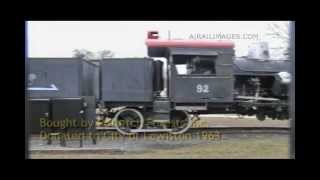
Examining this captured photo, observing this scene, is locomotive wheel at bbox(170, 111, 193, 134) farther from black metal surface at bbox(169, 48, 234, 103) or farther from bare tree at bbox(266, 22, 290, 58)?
bare tree at bbox(266, 22, 290, 58)

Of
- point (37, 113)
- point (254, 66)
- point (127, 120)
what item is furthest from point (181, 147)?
point (254, 66)

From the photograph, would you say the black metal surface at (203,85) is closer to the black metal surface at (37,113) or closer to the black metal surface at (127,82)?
the black metal surface at (127,82)

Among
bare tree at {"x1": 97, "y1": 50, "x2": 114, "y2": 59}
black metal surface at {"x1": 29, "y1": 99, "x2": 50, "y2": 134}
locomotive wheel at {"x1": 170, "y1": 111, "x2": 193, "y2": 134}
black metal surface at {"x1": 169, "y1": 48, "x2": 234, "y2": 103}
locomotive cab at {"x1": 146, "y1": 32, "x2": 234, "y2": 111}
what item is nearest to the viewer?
black metal surface at {"x1": 29, "y1": 99, "x2": 50, "y2": 134}

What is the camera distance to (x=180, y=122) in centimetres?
859

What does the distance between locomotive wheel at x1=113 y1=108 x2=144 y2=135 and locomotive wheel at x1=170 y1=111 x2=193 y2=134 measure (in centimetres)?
54

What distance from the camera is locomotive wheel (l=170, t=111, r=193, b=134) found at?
8088 mm

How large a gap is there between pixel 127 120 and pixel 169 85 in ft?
4.79

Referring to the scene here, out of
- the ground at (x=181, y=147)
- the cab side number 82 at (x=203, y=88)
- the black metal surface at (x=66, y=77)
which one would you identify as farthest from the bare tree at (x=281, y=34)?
the black metal surface at (x=66, y=77)

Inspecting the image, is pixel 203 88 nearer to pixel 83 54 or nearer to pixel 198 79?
pixel 198 79

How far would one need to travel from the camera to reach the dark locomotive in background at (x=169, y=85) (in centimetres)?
862

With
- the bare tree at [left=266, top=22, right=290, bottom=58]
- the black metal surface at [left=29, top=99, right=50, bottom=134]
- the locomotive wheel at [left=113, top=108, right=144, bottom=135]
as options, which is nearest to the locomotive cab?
the locomotive wheel at [left=113, top=108, right=144, bottom=135]
